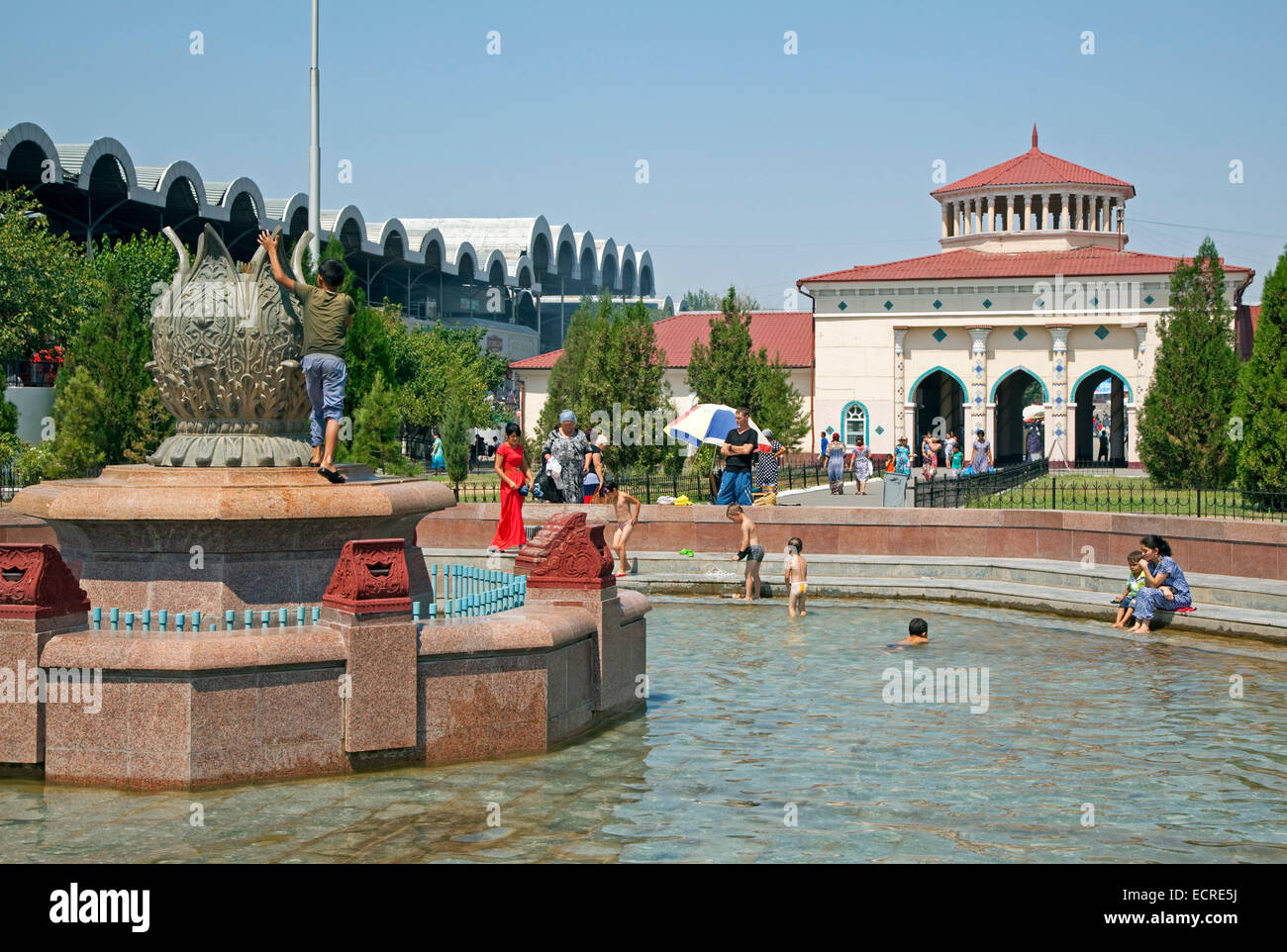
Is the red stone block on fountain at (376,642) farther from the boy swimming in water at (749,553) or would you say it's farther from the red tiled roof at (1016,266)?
the red tiled roof at (1016,266)

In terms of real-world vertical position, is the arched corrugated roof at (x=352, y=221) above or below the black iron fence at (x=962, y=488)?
above

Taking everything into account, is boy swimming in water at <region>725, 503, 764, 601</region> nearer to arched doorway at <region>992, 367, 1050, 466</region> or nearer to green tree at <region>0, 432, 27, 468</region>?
green tree at <region>0, 432, 27, 468</region>

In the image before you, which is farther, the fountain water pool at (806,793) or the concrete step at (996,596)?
the concrete step at (996,596)

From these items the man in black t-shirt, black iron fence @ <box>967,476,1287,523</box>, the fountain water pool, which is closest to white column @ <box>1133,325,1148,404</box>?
black iron fence @ <box>967,476,1287,523</box>

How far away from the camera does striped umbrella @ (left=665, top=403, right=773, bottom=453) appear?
94.1 ft

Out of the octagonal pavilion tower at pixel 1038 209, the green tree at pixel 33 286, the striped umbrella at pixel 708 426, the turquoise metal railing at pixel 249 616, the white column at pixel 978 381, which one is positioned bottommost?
the turquoise metal railing at pixel 249 616

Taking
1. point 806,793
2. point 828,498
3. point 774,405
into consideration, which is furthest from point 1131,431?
point 806,793

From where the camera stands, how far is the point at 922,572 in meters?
19.1

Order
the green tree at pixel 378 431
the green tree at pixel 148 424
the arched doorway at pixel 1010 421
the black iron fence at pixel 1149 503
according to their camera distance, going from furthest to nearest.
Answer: the arched doorway at pixel 1010 421 → the green tree at pixel 148 424 → the green tree at pixel 378 431 → the black iron fence at pixel 1149 503

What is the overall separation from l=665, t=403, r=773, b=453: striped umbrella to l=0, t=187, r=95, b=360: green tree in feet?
70.2

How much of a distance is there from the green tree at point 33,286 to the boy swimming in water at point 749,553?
29010 mm

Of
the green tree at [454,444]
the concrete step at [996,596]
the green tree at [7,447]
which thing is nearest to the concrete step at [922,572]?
the concrete step at [996,596]

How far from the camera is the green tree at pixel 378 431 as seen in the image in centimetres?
3250
